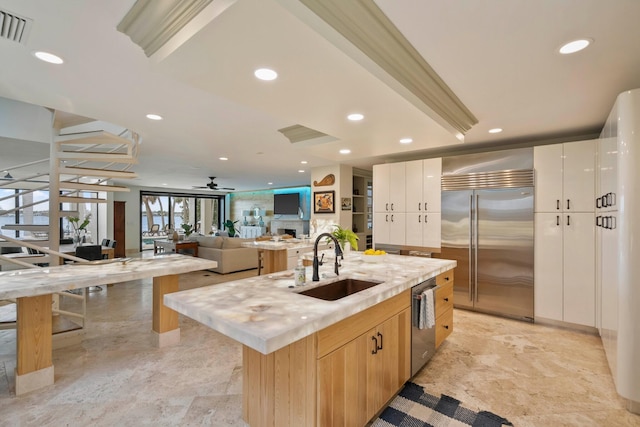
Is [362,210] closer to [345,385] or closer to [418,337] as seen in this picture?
[418,337]

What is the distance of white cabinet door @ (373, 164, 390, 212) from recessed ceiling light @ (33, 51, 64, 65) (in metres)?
3.97

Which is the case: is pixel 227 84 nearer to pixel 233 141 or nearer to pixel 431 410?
pixel 233 141

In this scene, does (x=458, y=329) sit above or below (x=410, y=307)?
below

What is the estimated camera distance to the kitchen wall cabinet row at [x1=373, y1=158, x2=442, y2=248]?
167 inches

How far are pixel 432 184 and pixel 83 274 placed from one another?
4.13 m

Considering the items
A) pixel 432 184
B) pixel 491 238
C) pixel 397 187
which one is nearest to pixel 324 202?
pixel 397 187

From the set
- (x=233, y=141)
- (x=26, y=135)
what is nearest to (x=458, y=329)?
(x=233, y=141)

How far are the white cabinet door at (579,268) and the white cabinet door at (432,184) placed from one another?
4.75 feet

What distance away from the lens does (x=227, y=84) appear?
1.96 metres

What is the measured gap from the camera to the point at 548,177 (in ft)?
11.4

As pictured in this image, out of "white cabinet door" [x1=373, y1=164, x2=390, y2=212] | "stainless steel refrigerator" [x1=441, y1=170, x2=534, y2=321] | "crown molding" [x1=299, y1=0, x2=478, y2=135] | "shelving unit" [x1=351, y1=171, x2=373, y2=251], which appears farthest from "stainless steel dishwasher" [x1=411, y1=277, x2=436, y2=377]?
"shelving unit" [x1=351, y1=171, x2=373, y2=251]

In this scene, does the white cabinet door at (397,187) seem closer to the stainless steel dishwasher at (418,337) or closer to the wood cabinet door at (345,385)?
the stainless steel dishwasher at (418,337)

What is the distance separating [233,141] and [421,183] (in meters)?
2.84

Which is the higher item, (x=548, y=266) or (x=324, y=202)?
(x=324, y=202)
